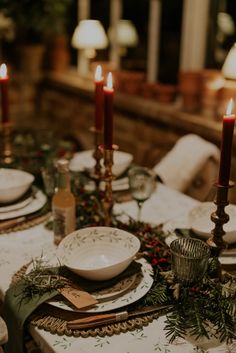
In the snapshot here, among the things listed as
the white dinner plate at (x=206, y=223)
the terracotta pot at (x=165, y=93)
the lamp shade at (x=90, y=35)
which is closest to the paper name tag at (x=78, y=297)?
the white dinner plate at (x=206, y=223)

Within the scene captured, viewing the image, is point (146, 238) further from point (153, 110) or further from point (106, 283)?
point (153, 110)

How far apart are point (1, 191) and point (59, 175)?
1.07 ft

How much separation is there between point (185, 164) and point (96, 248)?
0.91 metres

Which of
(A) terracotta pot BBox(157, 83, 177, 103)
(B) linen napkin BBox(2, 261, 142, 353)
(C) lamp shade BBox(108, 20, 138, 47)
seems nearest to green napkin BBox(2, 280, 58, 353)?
(B) linen napkin BBox(2, 261, 142, 353)

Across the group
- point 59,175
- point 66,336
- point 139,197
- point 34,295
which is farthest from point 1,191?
point 66,336

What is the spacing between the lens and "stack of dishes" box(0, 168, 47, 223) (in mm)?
1731

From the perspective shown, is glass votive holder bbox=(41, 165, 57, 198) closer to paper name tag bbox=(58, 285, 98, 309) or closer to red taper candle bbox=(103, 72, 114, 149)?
red taper candle bbox=(103, 72, 114, 149)

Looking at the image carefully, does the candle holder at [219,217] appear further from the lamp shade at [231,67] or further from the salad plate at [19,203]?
the lamp shade at [231,67]

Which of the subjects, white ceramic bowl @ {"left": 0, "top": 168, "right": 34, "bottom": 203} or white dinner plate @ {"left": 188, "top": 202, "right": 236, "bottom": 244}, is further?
white ceramic bowl @ {"left": 0, "top": 168, "right": 34, "bottom": 203}

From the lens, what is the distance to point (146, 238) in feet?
Result: 4.96

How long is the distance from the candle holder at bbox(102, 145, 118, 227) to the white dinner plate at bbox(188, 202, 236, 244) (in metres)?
0.24

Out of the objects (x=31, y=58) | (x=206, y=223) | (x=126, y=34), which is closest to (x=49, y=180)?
(x=206, y=223)

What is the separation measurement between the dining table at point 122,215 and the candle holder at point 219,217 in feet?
0.65

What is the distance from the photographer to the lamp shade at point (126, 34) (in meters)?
3.74
